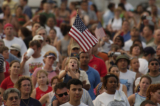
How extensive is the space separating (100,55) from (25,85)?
154 inches

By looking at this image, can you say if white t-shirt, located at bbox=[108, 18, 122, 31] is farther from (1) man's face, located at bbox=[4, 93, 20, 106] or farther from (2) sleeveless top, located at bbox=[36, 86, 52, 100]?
(1) man's face, located at bbox=[4, 93, 20, 106]

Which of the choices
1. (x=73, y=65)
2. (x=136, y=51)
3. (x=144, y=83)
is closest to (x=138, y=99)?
(x=144, y=83)

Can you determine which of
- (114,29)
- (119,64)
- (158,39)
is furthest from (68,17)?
(119,64)

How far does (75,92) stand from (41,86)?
2278 millimetres

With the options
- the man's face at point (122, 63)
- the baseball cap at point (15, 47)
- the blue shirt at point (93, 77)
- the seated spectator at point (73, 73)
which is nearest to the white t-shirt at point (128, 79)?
the man's face at point (122, 63)

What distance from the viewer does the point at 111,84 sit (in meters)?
8.88

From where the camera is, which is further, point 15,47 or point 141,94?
point 15,47

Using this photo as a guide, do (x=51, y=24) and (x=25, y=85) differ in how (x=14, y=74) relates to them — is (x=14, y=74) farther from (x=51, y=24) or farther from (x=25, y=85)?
(x=51, y=24)

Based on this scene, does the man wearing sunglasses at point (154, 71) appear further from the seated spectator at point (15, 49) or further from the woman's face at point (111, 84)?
the seated spectator at point (15, 49)

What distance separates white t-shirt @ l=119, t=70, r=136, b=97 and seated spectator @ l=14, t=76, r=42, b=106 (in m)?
2.78

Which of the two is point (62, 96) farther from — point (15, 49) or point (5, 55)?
point (15, 49)

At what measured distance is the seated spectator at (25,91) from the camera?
346 inches

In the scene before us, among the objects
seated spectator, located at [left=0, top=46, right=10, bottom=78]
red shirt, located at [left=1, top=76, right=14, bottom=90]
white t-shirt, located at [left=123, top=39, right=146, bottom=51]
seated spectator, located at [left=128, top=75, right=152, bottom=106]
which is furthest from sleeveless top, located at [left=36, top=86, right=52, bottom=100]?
white t-shirt, located at [left=123, top=39, right=146, bottom=51]

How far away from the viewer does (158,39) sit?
46.9 ft
